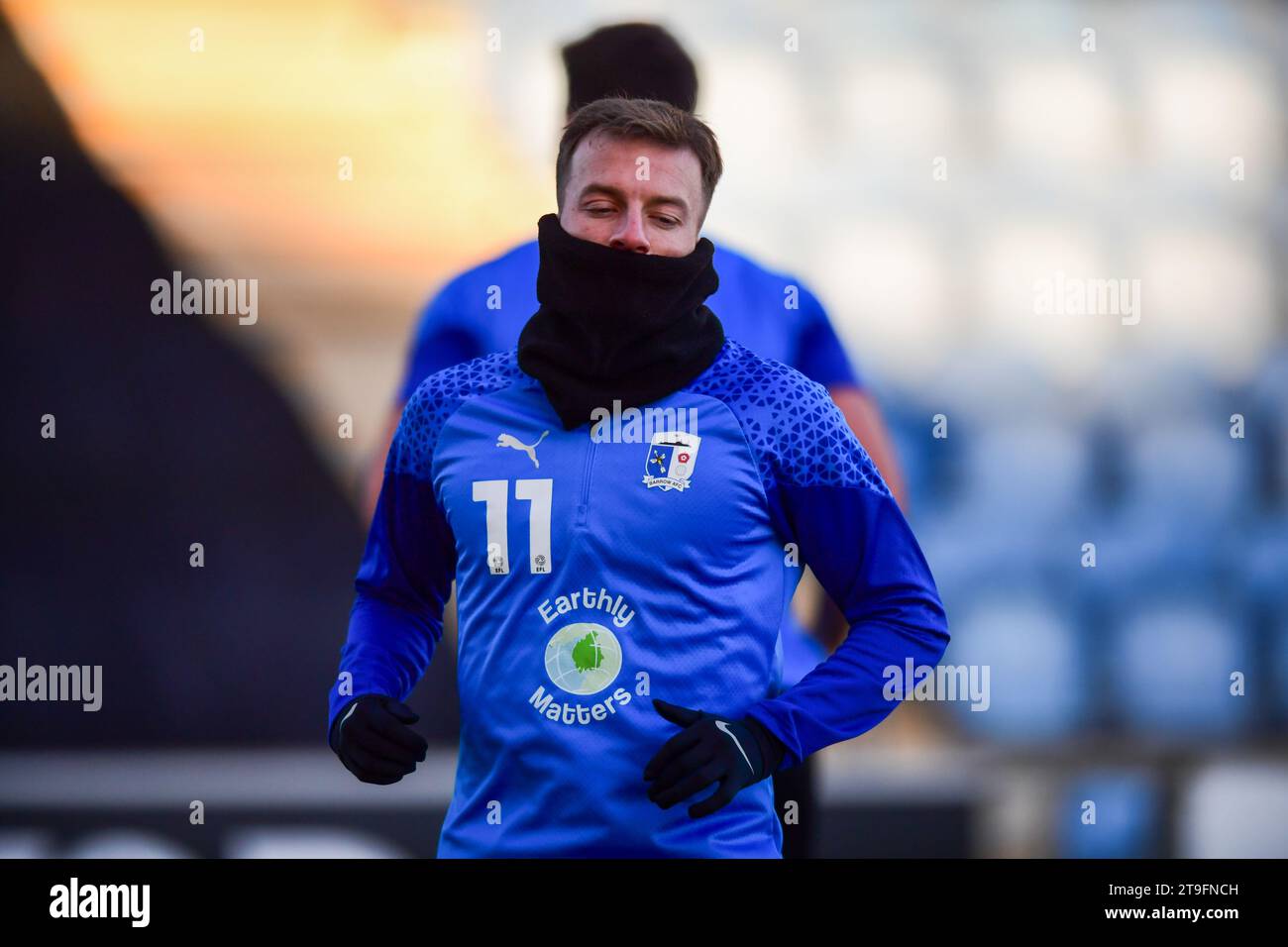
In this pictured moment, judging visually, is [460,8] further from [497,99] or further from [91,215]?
[91,215]

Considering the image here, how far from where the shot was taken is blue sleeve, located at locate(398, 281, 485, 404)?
2768 mm

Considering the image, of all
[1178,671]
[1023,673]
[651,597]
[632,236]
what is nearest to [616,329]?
[632,236]

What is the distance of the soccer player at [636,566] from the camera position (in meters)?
1.81

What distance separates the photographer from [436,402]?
6.61ft

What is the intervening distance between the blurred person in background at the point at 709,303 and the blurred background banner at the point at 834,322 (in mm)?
55

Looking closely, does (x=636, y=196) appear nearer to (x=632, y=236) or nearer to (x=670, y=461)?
(x=632, y=236)

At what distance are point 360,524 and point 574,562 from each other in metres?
1.24

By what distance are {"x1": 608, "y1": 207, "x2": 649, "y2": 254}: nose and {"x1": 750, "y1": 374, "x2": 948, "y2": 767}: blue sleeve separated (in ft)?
1.03

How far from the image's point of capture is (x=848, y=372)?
9.40 feet

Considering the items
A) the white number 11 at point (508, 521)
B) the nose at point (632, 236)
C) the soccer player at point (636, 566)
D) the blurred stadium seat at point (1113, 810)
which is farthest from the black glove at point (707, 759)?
the blurred stadium seat at point (1113, 810)

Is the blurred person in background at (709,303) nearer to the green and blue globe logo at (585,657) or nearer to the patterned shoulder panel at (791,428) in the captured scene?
the patterned shoulder panel at (791,428)

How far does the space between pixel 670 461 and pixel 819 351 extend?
1.01 m

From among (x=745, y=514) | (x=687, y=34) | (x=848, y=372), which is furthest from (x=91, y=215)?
(x=745, y=514)

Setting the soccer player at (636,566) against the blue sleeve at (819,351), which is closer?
the soccer player at (636,566)
